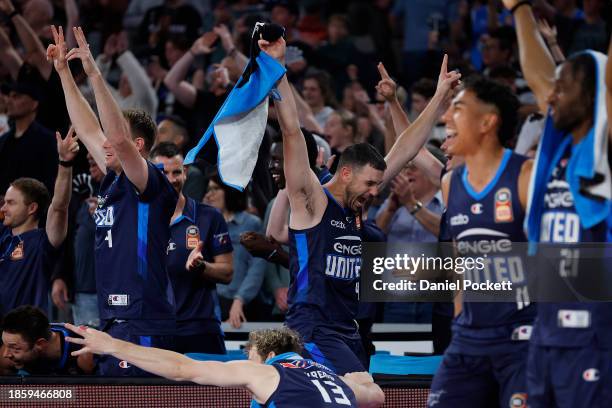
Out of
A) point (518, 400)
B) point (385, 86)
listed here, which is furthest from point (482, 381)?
point (385, 86)

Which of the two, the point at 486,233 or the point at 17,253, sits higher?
the point at 17,253

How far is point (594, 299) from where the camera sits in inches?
203

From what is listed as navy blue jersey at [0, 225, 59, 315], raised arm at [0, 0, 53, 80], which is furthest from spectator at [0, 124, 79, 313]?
raised arm at [0, 0, 53, 80]

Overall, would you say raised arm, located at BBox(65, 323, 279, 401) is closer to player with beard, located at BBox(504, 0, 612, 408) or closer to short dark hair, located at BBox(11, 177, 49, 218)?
player with beard, located at BBox(504, 0, 612, 408)

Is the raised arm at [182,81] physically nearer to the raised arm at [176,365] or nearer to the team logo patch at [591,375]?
the raised arm at [176,365]

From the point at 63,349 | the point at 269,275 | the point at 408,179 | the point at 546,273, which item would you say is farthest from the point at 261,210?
the point at 546,273

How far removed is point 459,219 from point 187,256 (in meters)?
3.52

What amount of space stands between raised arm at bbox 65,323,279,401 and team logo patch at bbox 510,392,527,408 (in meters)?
1.30

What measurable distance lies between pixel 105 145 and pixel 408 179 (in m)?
2.99

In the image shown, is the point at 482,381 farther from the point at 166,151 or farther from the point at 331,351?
the point at 166,151

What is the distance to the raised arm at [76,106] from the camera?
7.60 meters

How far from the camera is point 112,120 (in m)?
7.17

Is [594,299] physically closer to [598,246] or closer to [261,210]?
[598,246]

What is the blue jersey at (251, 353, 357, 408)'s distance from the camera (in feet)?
20.0
